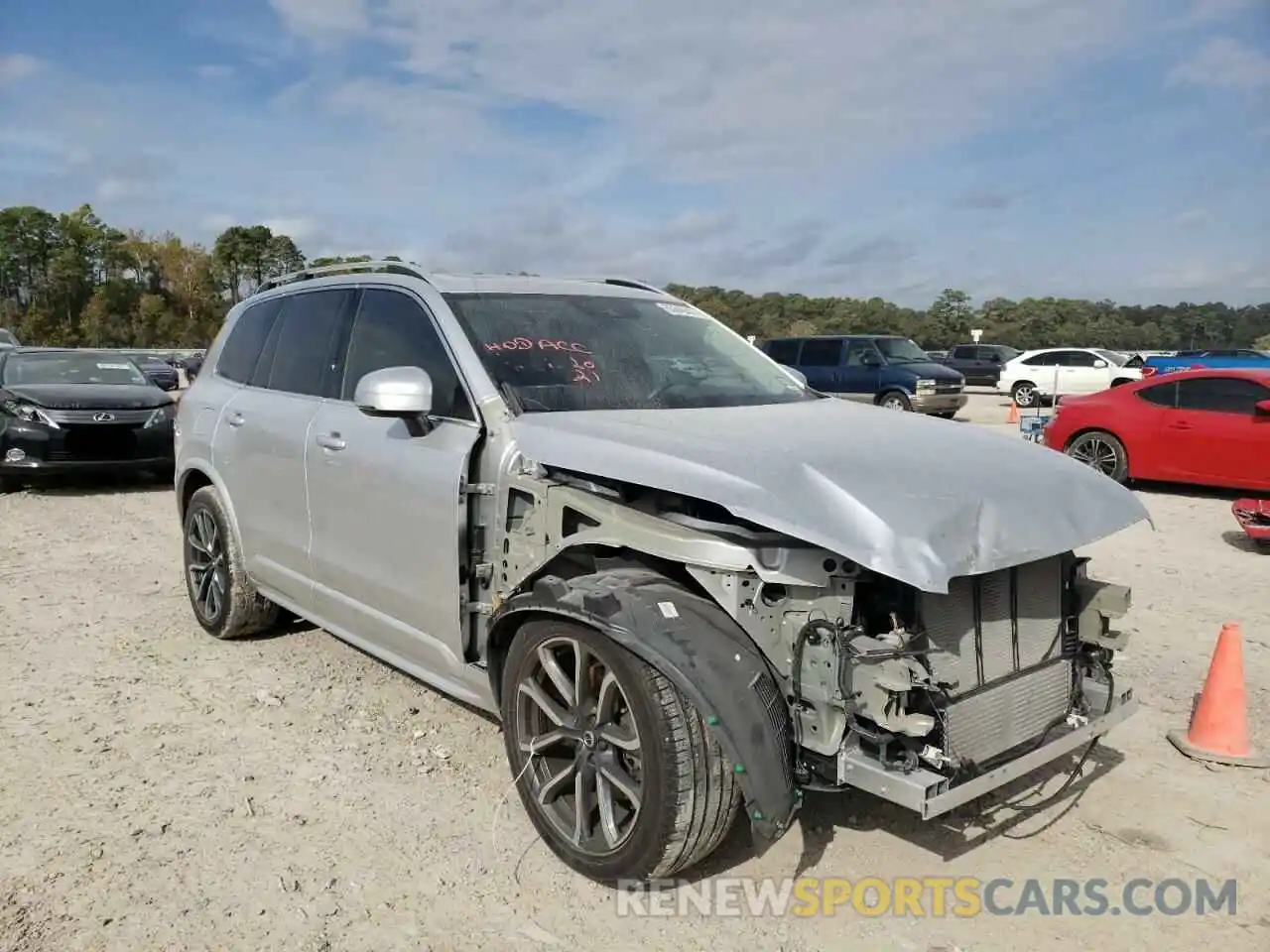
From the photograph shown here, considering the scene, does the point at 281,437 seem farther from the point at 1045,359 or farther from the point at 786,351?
the point at 1045,359

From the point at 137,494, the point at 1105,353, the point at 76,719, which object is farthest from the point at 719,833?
the point at 1105,353

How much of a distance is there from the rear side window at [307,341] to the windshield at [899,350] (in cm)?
1818

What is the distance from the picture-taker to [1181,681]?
513 centimetres

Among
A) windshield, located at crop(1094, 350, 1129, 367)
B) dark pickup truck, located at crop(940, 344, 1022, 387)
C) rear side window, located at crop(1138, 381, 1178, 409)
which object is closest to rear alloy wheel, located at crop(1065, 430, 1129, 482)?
rear side window, located at crop(1138, 381, 1178, 409)

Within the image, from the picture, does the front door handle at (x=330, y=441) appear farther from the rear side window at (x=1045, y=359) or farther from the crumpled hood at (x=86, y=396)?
the rear side window at (x=1045, y=359)

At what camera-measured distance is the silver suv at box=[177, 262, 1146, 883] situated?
9.17 feet

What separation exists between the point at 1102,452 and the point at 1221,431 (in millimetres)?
1339

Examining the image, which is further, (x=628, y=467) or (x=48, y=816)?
(x=48, y=816)

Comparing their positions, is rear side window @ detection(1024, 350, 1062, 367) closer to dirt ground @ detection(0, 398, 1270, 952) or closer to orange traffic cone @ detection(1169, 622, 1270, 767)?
dirt ground @ detection(0, 398, 1270, 952)

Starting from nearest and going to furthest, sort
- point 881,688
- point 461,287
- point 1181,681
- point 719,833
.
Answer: point 881,688, point 719,833, point 461,287, point 1181,681

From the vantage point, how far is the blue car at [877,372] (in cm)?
2109

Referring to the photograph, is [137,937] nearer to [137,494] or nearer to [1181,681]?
[1181,681]

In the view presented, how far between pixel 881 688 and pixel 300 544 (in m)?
2.93

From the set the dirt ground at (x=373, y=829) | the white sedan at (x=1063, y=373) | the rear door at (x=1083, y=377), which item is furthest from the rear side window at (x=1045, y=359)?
the dirt ground at (x=373, y=829)
